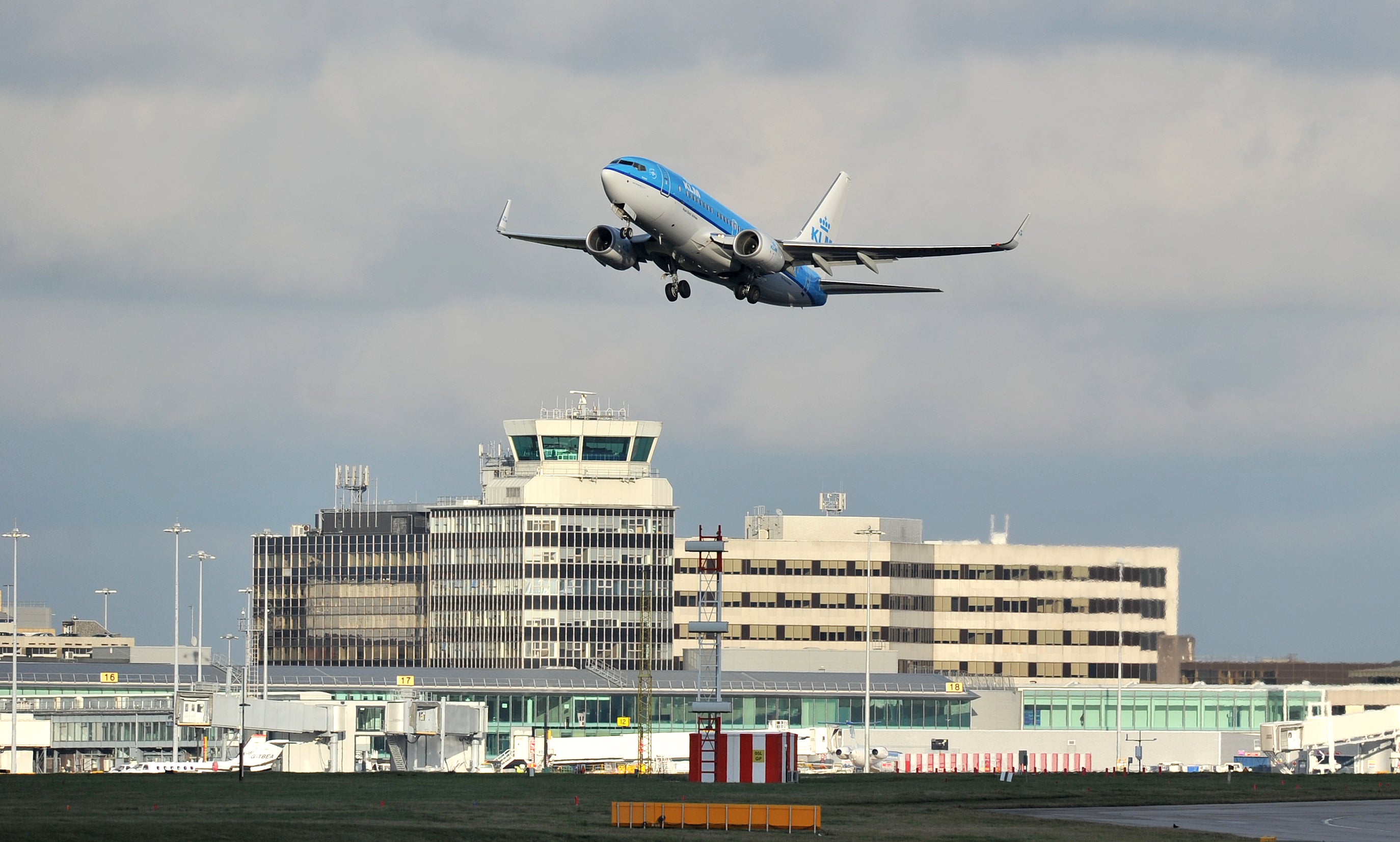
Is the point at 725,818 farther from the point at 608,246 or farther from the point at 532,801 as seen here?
the point at 608,246

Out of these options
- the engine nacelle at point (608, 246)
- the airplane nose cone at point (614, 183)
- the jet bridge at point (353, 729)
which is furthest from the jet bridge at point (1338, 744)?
the airplane nose cone at point (614, 183)

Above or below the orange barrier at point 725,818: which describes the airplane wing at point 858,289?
above

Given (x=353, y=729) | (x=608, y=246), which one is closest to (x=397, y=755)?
(x=353, y=729)

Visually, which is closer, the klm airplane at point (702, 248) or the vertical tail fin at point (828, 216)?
the klm airplane at point (702, 248)

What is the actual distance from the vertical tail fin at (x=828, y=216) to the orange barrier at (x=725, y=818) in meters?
51.7

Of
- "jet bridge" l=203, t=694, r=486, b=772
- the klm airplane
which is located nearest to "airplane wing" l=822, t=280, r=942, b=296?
the klm airplane

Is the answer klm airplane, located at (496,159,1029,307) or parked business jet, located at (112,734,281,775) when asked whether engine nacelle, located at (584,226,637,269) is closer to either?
klm airplane, located at (496,159,1029,307)

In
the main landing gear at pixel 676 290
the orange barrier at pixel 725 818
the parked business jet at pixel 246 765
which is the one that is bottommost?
the parked business jet at pixel 246 765

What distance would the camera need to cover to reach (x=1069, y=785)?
4628 inches

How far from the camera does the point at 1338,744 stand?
163 m

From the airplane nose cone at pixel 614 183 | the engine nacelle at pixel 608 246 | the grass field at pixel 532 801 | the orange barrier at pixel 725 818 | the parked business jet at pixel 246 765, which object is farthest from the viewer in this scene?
the parked business jet at pixel 246 765

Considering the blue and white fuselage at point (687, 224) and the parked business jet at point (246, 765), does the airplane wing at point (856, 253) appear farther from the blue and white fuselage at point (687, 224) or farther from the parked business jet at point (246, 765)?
the parked business jet at point (246, 765)

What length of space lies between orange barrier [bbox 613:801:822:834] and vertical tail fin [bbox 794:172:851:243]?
51.7 meters

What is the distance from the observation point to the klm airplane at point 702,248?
9156 centimetres
